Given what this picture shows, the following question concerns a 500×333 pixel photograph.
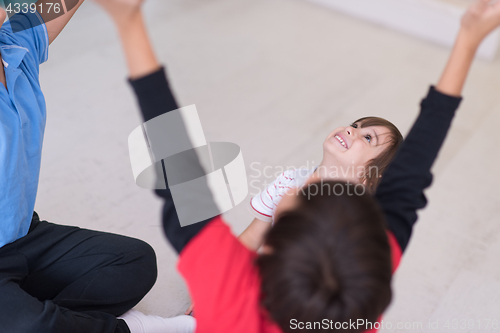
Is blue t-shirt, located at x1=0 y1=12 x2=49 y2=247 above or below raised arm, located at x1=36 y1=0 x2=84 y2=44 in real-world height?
below

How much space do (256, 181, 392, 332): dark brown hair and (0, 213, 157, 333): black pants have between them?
18.2 inches

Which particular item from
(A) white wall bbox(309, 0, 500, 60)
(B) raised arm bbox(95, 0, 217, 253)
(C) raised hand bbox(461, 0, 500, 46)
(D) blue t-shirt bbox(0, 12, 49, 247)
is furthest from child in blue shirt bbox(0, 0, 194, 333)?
(A) white wall bbox(309, 0, 500, 60)

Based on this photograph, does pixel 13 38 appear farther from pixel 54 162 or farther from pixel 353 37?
pixel 353 37

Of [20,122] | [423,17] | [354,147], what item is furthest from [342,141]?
[423,17]

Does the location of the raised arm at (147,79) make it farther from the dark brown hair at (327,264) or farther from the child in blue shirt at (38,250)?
the child in blue shirt at (38,250)

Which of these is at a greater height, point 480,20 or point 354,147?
point 480,20

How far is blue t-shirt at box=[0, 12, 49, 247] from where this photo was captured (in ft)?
2.69

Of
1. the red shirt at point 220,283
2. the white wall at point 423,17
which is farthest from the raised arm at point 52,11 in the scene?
the white wall at point 423,17

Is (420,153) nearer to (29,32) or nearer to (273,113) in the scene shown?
(29,32)

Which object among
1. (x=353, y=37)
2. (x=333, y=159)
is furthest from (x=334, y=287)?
(x=353, y=37)

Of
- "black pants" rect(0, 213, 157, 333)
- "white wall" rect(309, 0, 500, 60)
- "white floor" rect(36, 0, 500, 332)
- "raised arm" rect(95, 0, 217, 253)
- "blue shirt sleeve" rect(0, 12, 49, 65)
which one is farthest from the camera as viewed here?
"white wall" rect(309, 0, 500, 60)

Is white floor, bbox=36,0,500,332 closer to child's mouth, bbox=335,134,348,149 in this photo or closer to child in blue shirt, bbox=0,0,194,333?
child in blue shirt, bbox=0,0,194,333

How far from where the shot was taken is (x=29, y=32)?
3.08ft

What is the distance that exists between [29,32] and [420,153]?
0.77 m
